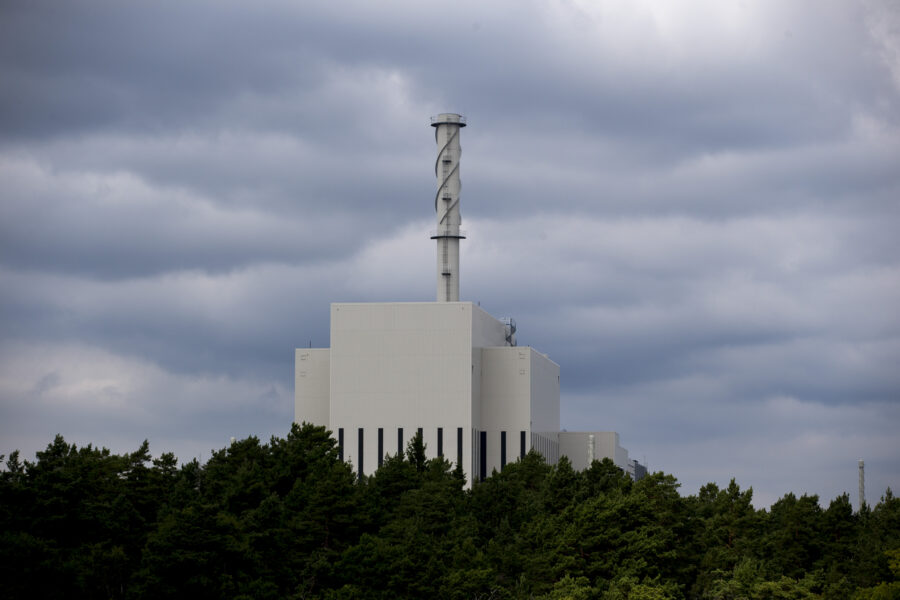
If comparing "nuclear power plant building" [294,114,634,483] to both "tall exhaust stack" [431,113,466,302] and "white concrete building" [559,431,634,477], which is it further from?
"white concrete building" [559,431,634,477]

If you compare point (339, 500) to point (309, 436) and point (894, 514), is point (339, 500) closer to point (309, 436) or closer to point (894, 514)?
point (309, 436)

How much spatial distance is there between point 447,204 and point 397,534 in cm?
5267

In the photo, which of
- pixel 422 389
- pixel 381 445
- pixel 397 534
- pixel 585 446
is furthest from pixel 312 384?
pixel 397 534

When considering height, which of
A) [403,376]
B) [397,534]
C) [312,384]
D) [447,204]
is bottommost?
[397,534]

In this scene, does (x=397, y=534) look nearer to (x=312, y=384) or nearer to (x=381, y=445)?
(x=381, y=445)

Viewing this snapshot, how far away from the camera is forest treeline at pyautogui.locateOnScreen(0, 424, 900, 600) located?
72.2 meters

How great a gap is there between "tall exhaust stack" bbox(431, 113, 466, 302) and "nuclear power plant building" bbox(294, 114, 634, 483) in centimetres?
9

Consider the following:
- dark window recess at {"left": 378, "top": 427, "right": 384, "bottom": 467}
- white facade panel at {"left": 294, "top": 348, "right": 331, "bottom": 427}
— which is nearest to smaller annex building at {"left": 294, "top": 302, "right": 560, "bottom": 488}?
dark window recess at {"left": 378, "top": 427, "right": 384, "bottom": 467}

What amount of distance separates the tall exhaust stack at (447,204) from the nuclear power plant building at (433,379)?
0.29 feet

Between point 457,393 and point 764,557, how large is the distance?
121ft

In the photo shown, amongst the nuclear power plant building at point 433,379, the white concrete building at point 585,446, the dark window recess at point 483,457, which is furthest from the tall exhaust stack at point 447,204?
the white concrete building at point 585,446

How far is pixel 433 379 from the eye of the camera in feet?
413

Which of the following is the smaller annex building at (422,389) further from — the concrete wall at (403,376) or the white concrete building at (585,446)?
the white concrete building at (585,446)

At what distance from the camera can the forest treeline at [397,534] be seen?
72.2 metres
